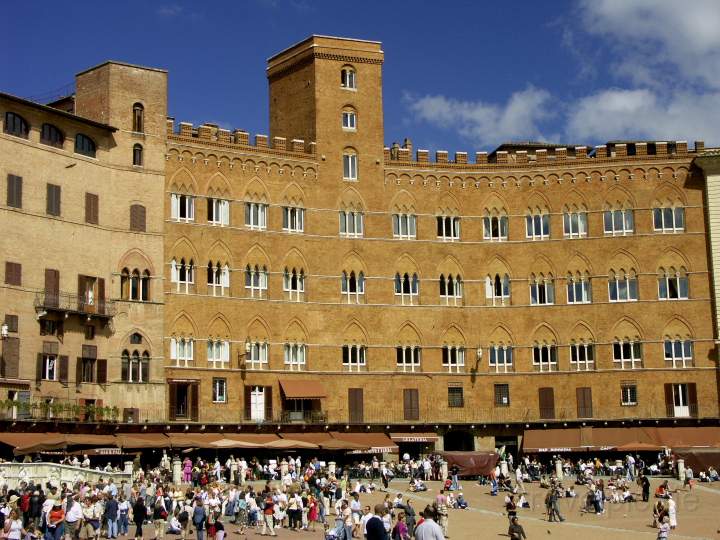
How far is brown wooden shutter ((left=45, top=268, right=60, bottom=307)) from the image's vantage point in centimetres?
6825

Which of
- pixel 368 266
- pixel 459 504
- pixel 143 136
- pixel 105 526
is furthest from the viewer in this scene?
pixel 368 266

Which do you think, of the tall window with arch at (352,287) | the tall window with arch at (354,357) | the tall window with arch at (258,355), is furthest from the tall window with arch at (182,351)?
the tall window with arch at (352,287)

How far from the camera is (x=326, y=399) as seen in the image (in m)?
Result: 77.7

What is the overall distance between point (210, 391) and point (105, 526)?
30182mm

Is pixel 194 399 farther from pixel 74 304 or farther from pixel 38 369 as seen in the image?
pixel 38 369

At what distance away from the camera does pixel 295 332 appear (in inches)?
3061

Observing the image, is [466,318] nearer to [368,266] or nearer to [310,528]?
[368,266]

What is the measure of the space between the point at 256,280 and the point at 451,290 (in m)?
13.4

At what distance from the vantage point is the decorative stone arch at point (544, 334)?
81.4 meters

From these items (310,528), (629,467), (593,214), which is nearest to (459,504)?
(310,528)

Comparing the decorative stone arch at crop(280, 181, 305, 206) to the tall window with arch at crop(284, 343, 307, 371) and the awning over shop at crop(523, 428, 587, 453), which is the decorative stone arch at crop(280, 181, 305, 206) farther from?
the awning over shop at crop(523, 428, 587, 453)

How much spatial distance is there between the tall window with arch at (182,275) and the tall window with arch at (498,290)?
20.0 meters

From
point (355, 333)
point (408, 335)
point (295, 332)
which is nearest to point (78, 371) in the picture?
point (295, 332)

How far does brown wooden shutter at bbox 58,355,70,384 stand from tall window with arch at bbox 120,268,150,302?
5.37 m
